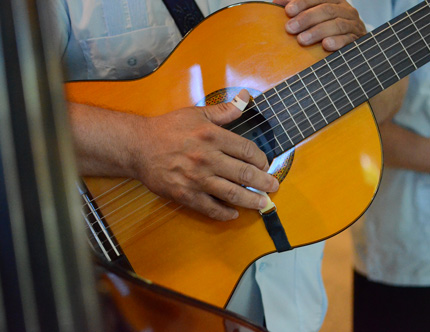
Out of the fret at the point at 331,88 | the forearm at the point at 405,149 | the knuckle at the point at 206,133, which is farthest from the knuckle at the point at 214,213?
the forearm at the point at 405,149

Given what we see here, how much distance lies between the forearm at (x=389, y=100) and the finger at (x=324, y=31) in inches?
6.5

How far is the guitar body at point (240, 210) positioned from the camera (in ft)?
2.25

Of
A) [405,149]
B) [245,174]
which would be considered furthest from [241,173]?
[405,149]

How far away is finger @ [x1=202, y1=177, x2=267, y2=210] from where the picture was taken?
0.66 metres

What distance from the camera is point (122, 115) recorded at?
67 cm

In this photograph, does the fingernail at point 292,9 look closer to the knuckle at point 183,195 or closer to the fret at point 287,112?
the fret at point 287,112

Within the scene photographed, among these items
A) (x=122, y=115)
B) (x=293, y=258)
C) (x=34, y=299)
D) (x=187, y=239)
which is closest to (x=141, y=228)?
(x=187, y=239)

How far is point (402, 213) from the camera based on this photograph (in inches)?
40.0

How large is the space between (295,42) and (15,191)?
64 centimetres

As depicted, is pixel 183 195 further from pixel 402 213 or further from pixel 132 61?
pixel 402 213

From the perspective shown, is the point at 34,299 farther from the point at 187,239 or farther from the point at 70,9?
the point at 70,9

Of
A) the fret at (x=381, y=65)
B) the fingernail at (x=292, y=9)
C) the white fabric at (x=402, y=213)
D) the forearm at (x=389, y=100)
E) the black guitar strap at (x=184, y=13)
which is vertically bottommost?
the white fabric at (x=402, y=213)

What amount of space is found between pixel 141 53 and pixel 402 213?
0.67m

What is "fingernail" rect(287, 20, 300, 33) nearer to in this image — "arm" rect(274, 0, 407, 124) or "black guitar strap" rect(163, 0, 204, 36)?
"arm" rect(274, 0, 407, 124)
